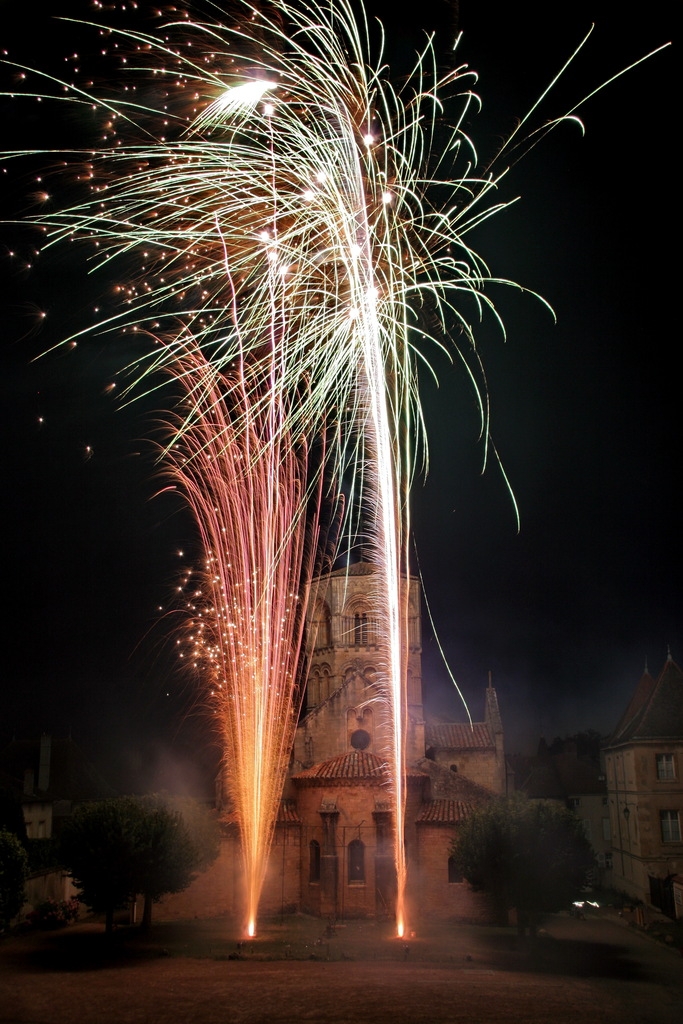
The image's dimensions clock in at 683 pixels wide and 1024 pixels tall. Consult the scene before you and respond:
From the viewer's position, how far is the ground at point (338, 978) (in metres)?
19.6

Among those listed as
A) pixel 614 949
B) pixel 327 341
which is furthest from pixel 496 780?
pixel 327 341

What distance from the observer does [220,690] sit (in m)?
28.0

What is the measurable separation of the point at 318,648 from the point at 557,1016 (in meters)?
32.7

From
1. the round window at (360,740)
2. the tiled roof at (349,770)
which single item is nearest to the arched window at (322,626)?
the round window at (360,740)

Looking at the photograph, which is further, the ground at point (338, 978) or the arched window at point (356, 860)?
the arched window at point (356, 860)

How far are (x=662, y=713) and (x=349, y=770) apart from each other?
1558cm

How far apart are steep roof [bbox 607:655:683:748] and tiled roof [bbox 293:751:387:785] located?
12.5 m

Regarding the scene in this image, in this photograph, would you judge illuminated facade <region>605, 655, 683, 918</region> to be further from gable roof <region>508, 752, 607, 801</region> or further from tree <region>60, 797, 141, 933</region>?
tree <region>60, 797, 141, 933</region>

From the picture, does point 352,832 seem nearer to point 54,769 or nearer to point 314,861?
point 314,861

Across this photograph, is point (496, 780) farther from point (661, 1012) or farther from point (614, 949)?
point (661, 1012)

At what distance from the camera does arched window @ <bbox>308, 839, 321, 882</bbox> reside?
127 feet

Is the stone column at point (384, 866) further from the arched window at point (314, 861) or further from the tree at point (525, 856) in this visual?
the tree at point (525, 856)

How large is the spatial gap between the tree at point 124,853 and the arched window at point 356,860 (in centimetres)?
769

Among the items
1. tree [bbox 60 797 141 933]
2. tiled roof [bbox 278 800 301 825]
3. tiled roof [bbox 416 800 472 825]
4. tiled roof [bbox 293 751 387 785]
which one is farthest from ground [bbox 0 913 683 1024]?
tiled roof [bbox 278 800 301 825]
